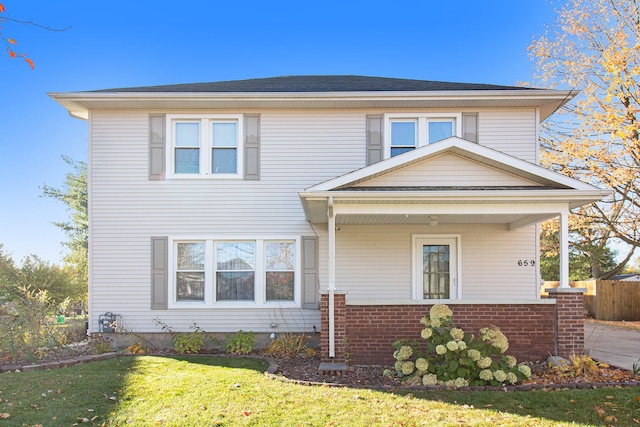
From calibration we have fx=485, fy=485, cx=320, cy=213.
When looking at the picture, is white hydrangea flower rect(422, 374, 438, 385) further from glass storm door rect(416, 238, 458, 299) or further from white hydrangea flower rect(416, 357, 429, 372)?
glass storm door rect(416, 238, 458, 299)

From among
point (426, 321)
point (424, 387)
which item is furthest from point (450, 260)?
point (424, 387)

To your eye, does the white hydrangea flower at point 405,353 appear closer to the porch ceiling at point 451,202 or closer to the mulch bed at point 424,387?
the mulch bed at point 424,387

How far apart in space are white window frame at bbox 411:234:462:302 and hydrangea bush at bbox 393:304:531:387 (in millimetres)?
2916

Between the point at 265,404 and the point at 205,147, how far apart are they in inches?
248

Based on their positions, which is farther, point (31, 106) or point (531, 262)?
point (31, 106)

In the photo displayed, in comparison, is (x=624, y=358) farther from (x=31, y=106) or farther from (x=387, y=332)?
(x=31, y=106)

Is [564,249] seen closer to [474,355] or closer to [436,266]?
[474,355]

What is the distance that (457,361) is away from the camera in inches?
270

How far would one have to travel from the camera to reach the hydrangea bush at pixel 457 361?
22.0 feet

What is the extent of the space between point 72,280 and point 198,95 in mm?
10289

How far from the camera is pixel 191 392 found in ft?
20.5

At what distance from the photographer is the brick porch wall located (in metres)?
8.12

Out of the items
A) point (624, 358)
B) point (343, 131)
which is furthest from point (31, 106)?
point (624, 358)

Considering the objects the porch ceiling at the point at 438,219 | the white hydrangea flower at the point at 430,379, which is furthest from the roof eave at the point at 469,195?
the white hydrangea flower at the point at 430,379
